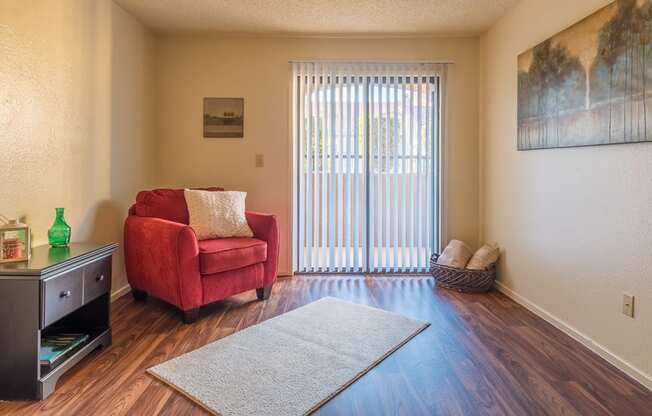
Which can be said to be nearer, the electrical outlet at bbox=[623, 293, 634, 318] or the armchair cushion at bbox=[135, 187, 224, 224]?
the electrical outlet at bbox=[623, 293, 634, 318]

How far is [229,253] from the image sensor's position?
251 cm

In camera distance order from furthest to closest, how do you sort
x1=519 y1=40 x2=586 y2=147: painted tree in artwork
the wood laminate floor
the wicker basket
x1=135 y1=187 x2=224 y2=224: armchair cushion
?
the wicker basket < x1=135 y1=187 x2=224 y2=224: armchair cushion < x1=519 y1=40 x2=586 y2=147: painted tree in artwork < the wood laminate floor

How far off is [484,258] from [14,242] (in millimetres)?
3280

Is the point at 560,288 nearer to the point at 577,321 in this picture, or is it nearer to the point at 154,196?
the point at 577,321

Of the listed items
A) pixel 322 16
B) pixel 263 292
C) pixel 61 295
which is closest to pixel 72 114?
pixel 61 295

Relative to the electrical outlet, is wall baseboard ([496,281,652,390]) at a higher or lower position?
lower

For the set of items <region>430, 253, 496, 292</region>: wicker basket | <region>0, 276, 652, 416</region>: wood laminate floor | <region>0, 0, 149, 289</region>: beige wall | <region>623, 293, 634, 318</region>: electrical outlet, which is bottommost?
<region>0, 276, 652, 416</region>: wood laminate floor

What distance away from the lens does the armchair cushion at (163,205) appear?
2.79m

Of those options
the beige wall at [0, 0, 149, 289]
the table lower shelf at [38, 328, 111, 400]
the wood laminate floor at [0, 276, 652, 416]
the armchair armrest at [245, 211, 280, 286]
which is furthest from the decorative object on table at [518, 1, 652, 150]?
the beige wall at [0, 0, 149, 289]

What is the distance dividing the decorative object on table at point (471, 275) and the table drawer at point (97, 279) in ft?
8.64

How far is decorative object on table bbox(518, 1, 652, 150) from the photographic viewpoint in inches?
68.8

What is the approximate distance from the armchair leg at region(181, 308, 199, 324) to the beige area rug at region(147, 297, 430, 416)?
1.25ft

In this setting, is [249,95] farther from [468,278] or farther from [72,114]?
[468,278]

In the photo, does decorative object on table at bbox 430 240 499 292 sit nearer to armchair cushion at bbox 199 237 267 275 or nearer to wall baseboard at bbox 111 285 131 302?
armchair cushion at bbox 199 237 267 275
